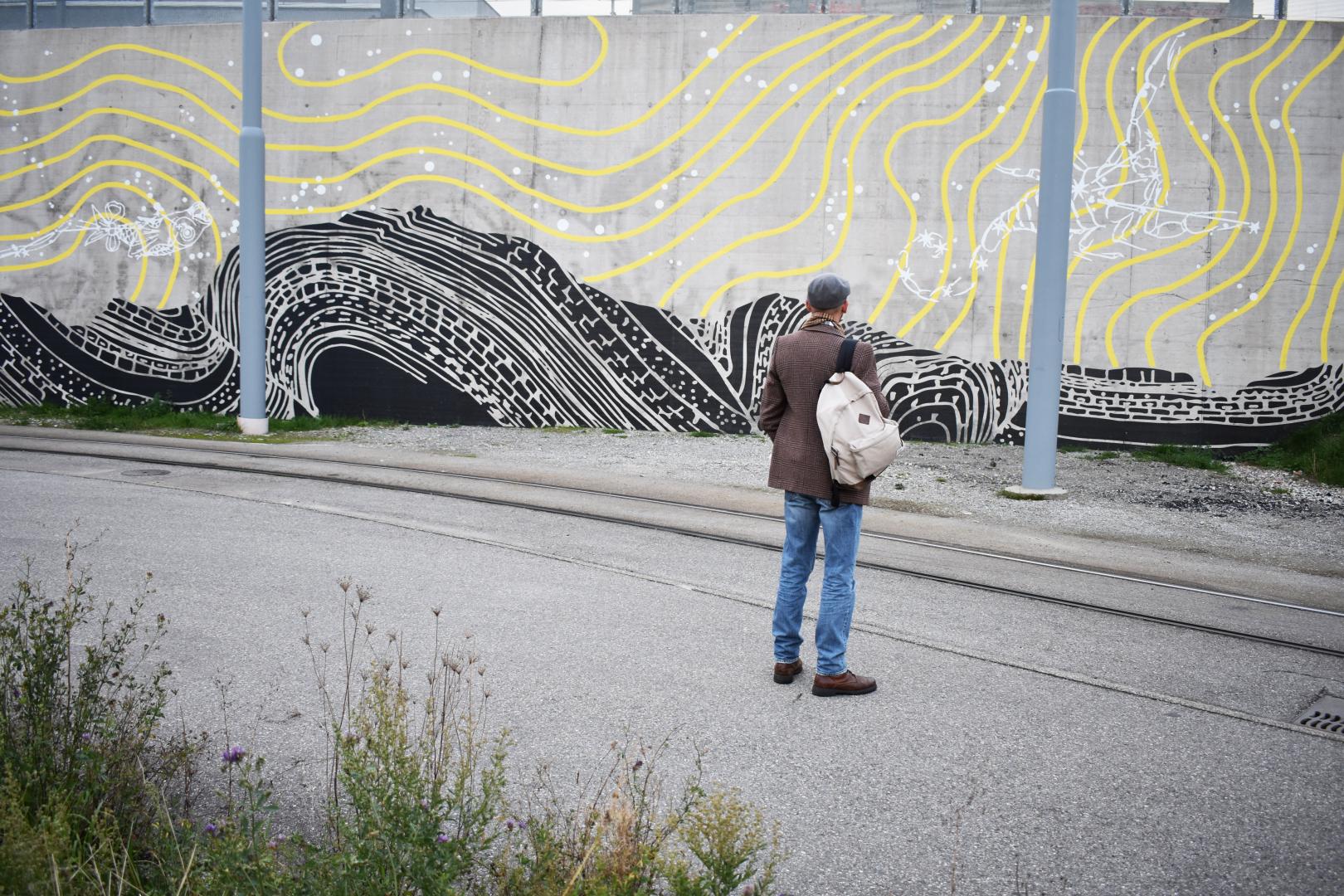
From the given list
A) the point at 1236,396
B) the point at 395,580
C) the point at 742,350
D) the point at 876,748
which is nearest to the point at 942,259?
the point at 742,350

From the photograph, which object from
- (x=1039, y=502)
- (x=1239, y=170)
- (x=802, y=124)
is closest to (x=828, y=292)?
(x=1039, y=502)

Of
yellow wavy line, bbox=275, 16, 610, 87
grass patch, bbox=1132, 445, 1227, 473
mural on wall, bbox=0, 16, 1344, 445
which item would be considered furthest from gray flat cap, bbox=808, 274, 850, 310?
yellow wavy line, bbox=275, 16, 610, 87

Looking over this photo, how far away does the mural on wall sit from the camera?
601 inches

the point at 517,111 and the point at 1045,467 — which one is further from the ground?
the point at 517,111

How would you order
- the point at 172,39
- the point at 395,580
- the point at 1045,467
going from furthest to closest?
the point at 172,39, the point at 1045,467, the point at 395,580

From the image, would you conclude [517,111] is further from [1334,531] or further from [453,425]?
[1334,531]

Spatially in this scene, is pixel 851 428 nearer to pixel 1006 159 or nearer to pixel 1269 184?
pixel 1006 159

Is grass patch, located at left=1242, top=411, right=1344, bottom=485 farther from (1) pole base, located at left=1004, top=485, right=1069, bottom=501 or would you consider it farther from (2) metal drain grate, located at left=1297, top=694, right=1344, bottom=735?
(2) metal drain grate, located at left=1297, top=694, right=1344, bottom=735

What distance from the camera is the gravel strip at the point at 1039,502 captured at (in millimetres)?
9617

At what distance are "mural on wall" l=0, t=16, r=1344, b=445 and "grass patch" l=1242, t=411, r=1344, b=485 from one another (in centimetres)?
31

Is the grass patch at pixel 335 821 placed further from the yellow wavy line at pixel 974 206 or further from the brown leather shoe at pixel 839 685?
the yellow wavy line at pixel 974 206

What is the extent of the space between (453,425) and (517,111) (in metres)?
4.94

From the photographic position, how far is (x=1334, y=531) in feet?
32.4

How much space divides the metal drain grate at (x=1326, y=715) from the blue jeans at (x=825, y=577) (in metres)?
2.05
